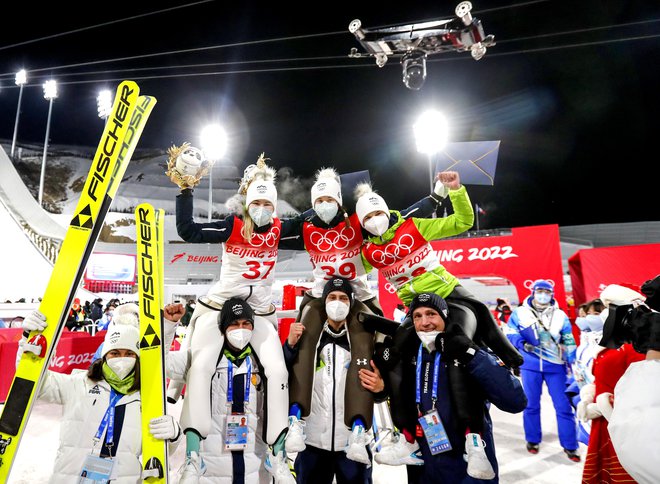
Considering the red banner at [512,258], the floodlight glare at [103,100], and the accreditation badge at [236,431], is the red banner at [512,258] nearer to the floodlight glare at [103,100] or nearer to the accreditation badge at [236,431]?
the accreditation badge at [236,431]

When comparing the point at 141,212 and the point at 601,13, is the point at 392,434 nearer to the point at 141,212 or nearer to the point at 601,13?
the point at 141,212

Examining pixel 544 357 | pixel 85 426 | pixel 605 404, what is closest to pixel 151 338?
pixel 85 426

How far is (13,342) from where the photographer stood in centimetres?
667

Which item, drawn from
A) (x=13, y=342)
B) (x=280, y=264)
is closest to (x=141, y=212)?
(x=13, y=342)

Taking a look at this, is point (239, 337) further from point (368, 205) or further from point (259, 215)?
point (368, 205)

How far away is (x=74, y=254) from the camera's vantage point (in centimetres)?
252

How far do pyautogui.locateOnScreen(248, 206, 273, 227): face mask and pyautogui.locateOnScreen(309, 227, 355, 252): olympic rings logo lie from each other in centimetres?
41

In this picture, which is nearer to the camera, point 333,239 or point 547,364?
point 333,239

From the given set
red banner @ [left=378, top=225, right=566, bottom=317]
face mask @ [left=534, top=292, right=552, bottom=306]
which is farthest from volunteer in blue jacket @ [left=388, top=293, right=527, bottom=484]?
red banner @ [left=378, top=225, right=566, bottom=317]

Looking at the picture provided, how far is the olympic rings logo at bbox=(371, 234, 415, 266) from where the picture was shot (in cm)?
302

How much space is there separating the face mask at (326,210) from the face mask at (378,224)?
0.97 feet

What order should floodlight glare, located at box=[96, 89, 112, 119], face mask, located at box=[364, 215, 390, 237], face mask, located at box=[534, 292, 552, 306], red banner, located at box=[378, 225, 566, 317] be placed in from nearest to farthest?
face mask, located at box=[364, 215, 390, 237], face mask, located at box=[534, 292, 552, 306], red banner, located at box=[378, 225, 566, 317], floodlight glare, located at box=[96, 89, 112, 119]

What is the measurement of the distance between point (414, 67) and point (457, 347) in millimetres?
11391

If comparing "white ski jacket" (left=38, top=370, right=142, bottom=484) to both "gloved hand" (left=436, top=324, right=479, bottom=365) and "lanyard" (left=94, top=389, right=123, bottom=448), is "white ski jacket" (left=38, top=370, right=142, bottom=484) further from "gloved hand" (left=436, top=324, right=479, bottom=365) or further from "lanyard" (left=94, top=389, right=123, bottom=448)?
"gloved hand" (left=436, top=324, right=479, bottom=365)
